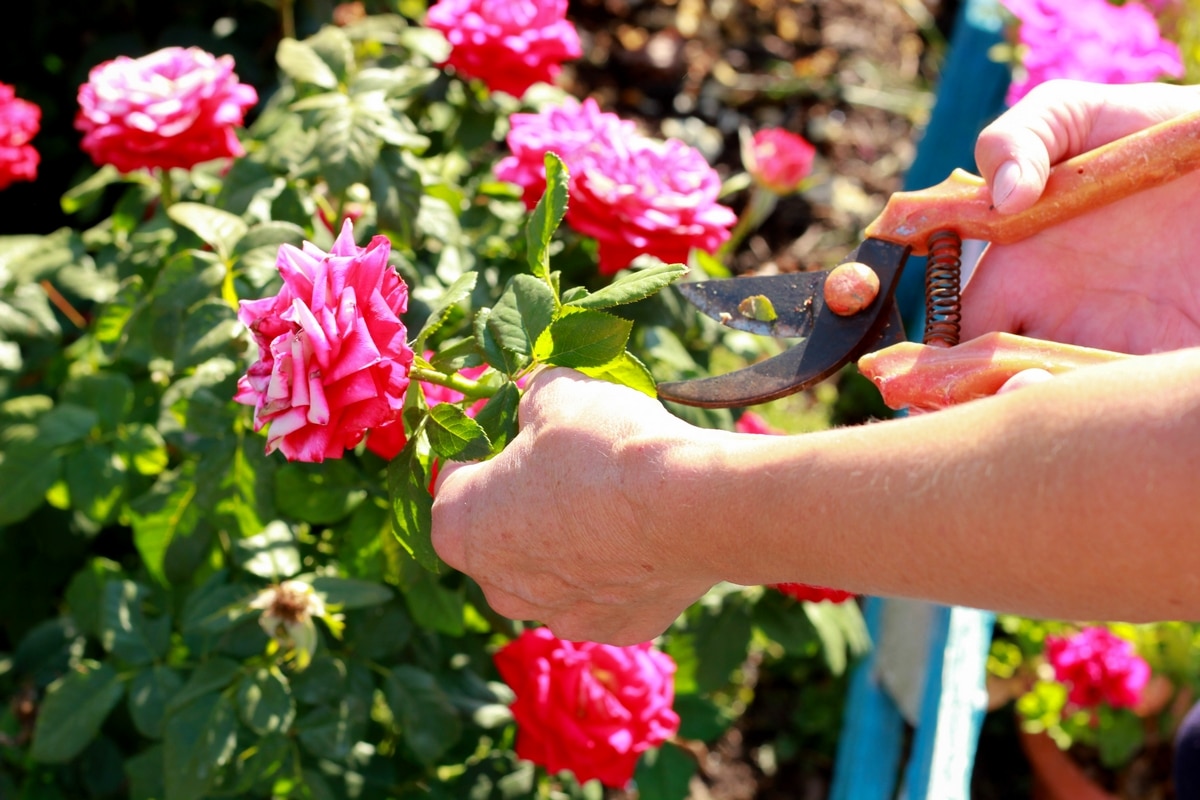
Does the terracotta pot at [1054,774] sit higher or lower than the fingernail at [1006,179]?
lower

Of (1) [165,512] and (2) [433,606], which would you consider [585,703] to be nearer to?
(2) [433,606]

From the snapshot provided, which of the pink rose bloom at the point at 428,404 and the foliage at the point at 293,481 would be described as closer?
the pink rose bloom at the point at 428,404

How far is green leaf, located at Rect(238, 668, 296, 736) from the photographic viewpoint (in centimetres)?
141

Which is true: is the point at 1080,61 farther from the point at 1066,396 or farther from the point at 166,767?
the point at 166,767

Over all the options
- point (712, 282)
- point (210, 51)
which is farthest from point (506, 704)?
point (210, 51)

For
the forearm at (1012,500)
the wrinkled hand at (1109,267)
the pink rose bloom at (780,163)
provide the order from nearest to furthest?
the forearm at (1012,500) < the wrinkled hand at (1109,267) < the pink rose bloom at (780,163)

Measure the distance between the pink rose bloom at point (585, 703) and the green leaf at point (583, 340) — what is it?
591 mm

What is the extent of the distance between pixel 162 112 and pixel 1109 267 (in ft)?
4.45

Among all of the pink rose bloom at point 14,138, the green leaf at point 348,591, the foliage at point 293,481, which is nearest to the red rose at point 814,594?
the foliage at point 293,481

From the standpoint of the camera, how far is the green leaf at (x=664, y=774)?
73.0 inches

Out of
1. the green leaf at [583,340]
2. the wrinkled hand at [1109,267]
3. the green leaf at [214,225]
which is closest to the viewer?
the green leaf at [583,340]

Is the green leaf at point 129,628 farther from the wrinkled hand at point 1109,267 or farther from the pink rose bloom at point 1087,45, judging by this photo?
the pink rose bloom at point 1087,45

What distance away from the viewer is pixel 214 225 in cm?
152

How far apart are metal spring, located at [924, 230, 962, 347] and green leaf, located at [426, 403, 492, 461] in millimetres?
550
